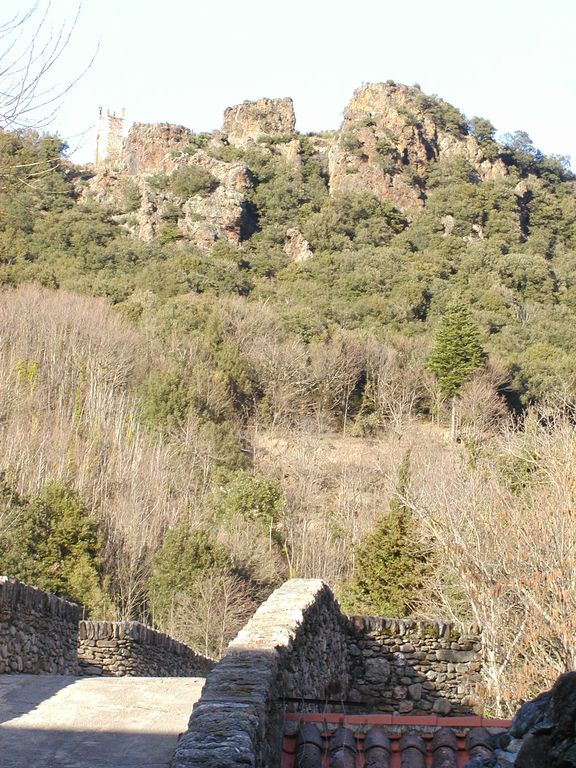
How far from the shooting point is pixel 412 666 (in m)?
10.5

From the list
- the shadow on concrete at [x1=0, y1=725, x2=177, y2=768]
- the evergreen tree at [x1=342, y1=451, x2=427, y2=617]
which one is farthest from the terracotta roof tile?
the evergreen tree at [x1=342, y1=451, x2=427, y2=617]

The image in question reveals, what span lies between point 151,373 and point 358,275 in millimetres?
21712

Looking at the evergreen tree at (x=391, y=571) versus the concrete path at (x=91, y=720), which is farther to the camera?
the evergreen tree at (x=391, y=571)

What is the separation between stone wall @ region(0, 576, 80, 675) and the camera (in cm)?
866

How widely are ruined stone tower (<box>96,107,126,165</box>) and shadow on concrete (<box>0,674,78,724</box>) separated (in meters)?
70.0

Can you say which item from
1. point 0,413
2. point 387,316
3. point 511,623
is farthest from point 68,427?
point 387,316

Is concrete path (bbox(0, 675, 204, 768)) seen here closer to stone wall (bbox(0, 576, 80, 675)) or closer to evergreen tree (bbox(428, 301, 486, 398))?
stone wall (bbox(0, 576, 80, 675))

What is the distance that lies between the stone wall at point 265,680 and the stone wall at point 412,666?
3.31 ft

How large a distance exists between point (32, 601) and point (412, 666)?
3576 millimetres

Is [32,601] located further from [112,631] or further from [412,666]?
[412,666]

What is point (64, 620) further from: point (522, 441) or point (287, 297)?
point (287, 297)

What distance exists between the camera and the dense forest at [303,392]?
16.3 meters

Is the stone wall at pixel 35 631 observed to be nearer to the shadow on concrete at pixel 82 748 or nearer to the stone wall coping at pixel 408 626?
the shadow on concrete at pixel 82 748

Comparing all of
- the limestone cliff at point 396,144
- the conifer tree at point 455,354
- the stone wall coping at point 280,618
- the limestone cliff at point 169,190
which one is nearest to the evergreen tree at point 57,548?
the stone wall coping at point 280,618
